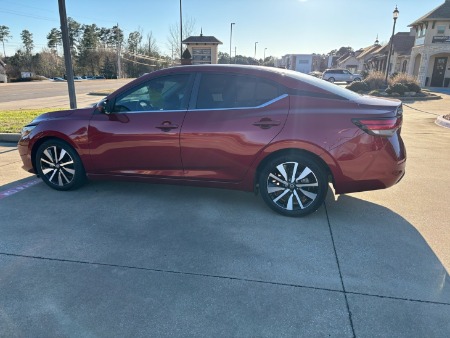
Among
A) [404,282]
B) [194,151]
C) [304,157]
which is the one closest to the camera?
[404,282]

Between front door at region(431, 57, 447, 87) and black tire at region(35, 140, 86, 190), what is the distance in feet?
130

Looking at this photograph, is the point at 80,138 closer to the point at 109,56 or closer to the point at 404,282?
the point at 404,282

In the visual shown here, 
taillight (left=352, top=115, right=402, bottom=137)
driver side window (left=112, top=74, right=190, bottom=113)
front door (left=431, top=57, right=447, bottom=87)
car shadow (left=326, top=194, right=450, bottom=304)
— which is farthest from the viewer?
front door (left=431, top=57, right=447, bottom=87)

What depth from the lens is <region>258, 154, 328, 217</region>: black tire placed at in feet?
12.7

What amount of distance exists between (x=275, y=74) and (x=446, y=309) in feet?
9.25

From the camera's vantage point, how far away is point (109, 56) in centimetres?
8550

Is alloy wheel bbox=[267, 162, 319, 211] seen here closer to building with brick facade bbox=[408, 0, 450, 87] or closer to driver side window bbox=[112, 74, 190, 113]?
driver side window bbox=[112, 74, 190, 113]

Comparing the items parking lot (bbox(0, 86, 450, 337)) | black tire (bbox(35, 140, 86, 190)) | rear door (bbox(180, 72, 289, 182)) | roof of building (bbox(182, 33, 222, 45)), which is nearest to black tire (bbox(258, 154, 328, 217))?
parking lot (bbox(0, 86, 450, 337))

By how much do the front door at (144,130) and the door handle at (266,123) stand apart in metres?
0.94

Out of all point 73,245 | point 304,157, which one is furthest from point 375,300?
point 73,245

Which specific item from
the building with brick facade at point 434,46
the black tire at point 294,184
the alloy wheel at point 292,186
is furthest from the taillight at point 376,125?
the building with brick facade at point 434,46

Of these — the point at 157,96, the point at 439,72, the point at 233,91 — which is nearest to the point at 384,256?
the point at 233,91

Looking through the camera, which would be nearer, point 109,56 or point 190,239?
point 190,239

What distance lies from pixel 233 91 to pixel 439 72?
38.8m
